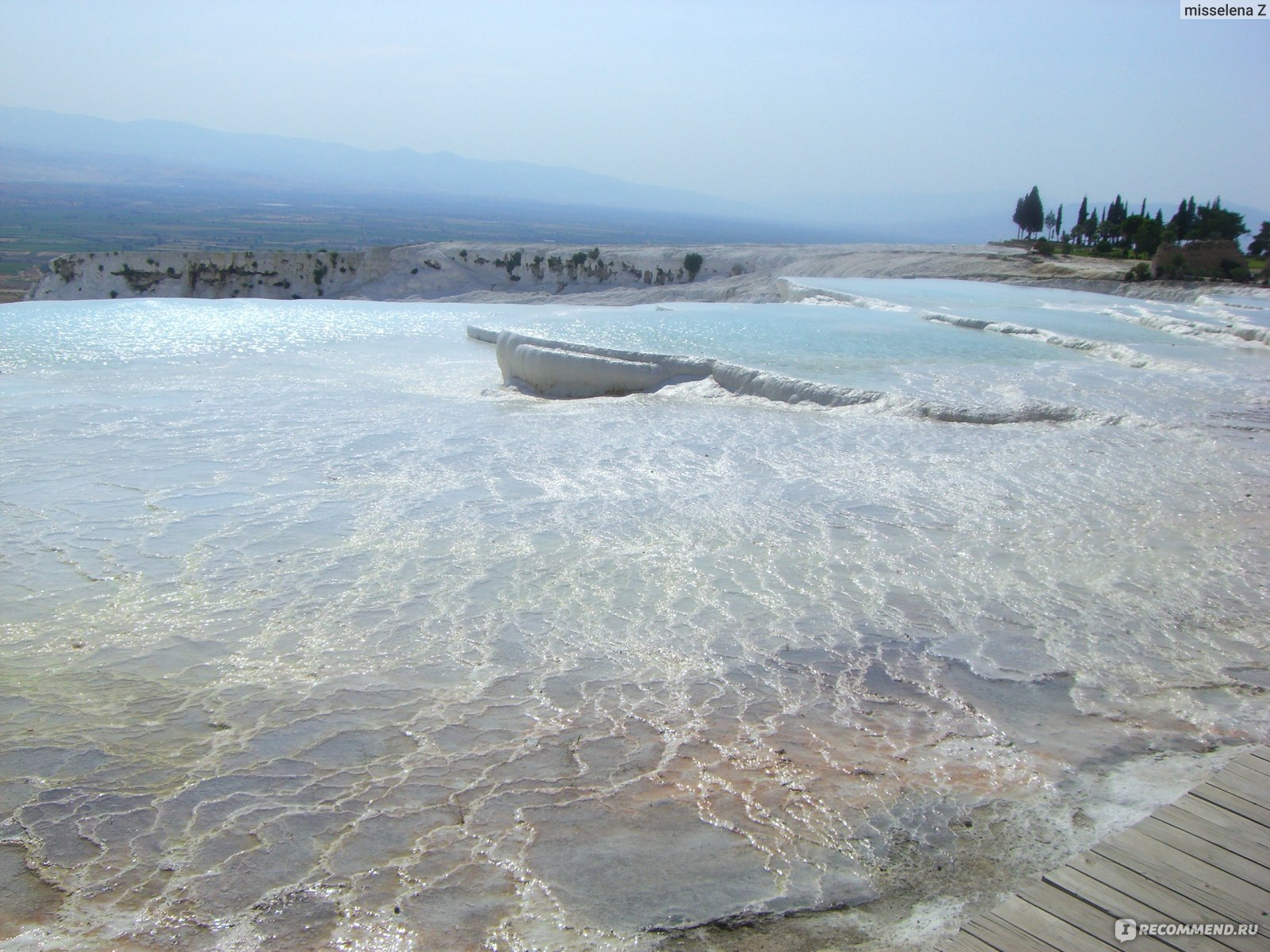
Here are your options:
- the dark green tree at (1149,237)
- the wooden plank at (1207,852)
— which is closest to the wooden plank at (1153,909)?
the wooden plank at (1207,852)

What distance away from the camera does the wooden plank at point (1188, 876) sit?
1962mm

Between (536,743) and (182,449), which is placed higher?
(182,449)

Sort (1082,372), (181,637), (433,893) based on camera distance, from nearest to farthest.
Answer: (433,893) < (181,637) < (1082,372)

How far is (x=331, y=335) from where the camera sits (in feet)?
32.9

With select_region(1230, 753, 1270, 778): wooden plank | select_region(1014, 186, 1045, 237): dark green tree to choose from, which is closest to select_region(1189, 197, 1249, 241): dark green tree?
select_region(1014, 186, 1045, 237): dark green tree

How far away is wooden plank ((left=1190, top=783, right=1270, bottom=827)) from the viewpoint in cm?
225

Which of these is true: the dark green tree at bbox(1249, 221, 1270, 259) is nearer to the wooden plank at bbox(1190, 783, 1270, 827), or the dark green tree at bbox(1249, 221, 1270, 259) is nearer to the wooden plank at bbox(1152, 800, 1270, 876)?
the wooden plank at bbox(1190, 783, 1270, 827)

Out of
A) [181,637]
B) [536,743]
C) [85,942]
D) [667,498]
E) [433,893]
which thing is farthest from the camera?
[667,498]

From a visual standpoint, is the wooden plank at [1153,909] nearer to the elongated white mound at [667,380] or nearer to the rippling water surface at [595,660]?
the rippling water surface at [595,660]

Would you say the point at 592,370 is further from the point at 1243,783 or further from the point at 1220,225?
the point at 1220,225

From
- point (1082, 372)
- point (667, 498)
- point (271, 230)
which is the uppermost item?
point (271, 230)

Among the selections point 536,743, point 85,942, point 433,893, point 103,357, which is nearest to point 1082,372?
point 536,743

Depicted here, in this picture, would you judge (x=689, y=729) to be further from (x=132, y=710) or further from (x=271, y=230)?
(x=271, y=230)

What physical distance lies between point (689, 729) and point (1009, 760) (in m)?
0.94
